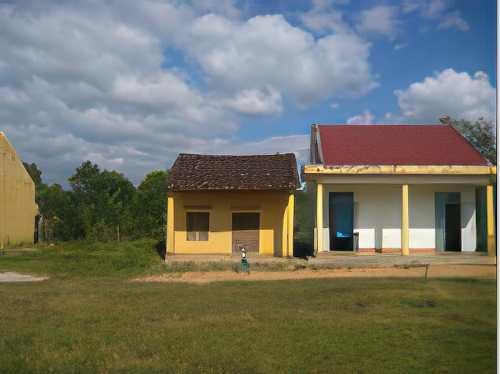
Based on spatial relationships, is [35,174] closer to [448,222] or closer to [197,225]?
[197,225]

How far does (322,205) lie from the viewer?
16641 millimetres

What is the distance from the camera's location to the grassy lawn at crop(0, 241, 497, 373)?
5.00 metres

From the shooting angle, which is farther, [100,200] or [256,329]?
[100,200]

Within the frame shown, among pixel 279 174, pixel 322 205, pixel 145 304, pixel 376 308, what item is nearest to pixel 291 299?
pixel 376 308

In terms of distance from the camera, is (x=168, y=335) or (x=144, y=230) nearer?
(x=168, y=335)

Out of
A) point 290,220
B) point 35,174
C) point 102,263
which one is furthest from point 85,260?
point 35,174

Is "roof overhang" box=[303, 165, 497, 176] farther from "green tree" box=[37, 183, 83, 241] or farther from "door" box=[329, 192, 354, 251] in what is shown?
"green tree" box=[37, 183, 83, 241]

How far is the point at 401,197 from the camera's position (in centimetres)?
1652

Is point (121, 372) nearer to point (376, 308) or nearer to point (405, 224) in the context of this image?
point (376, 308)

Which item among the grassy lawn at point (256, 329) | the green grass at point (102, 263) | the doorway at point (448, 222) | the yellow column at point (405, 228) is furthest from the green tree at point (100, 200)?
the doorway at point (448, 222)

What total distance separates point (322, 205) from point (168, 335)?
10.8 meters

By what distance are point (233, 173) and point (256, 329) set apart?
11.4 meters

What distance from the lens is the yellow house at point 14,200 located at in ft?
72.3

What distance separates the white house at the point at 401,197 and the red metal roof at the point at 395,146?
4 centimetres
